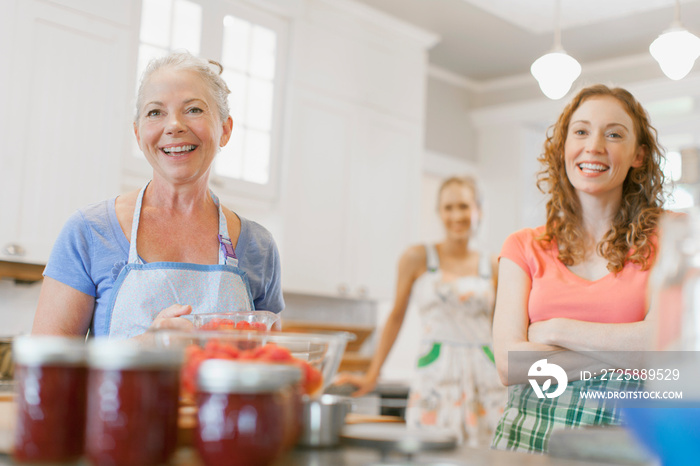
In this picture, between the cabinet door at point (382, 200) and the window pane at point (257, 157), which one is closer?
the window pane at point (257, 157)

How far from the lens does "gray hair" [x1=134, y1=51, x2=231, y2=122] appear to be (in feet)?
5.11

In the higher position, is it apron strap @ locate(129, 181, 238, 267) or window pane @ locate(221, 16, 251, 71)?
window pane @ locate(221, 16, 251, 71)

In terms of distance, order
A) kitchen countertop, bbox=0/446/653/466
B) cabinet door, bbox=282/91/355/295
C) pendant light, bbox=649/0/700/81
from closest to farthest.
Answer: kitchen countertop, bbox=0/446/653/466 < pendant light, bbox=649/0/700/81 < cabinet door, bbox=282/91/355/295

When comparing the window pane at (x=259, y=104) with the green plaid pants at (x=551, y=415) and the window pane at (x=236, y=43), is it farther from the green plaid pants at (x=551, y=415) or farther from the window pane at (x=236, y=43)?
the green plaid pants at (x=551, y=415)

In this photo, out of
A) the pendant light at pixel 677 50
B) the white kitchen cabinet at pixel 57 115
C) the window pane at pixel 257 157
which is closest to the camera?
the pendant light at pixel 677 50

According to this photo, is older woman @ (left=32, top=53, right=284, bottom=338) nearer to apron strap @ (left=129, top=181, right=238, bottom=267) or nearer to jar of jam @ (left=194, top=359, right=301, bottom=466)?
apron strap @ (left=129, top=181, right=238, bottom=267)

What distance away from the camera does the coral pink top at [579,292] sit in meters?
1.56

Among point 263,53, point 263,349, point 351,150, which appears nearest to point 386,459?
point 263,349

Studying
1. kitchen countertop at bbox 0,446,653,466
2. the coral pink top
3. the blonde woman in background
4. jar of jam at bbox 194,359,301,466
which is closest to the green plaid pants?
the coral pink top

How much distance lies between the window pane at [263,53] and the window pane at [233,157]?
0.37 m

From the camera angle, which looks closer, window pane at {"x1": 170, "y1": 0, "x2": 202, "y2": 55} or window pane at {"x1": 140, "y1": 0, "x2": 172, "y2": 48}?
window pane at {"x1": 140, "y1": 0, "x2": 172, "y2": 48}

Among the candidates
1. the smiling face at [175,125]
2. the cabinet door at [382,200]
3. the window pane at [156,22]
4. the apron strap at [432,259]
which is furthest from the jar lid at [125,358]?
the cabinet door at [382,200]

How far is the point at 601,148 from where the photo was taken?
5.51 feet

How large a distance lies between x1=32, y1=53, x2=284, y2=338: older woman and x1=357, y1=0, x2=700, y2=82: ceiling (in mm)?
3213
